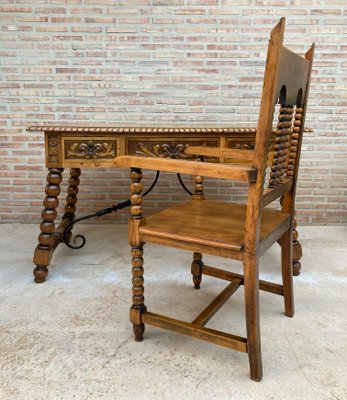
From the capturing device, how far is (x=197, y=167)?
1.40 meters

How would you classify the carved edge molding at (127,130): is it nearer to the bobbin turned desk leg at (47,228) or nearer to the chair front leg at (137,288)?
the bobbin turned desk leg at (47,228)

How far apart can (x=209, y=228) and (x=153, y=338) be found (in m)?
0.56

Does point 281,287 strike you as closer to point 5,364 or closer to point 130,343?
point 130,343

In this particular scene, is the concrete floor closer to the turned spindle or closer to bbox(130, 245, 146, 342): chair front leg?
bbox(130, 245, 146, 342): chair front leg

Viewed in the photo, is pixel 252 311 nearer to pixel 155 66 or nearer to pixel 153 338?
pixel 153 338

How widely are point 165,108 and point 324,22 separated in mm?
1370

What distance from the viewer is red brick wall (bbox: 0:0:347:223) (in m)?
3.14

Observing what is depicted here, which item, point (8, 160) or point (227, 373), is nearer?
point (227, 373)

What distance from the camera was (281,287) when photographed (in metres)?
1.91

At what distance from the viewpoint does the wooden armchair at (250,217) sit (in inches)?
52.2

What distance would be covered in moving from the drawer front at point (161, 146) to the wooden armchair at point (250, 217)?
522 millimetres

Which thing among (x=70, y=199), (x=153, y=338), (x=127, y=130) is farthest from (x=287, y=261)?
(x=70, y=199)

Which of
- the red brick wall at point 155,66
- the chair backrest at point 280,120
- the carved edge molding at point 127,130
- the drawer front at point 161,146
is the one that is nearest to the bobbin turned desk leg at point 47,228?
the carved edge molding at point 127,130

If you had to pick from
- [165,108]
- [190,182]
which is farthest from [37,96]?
[190,182]
